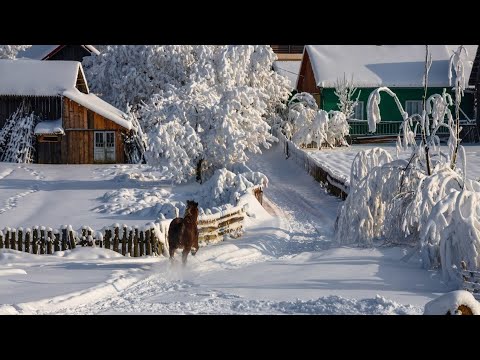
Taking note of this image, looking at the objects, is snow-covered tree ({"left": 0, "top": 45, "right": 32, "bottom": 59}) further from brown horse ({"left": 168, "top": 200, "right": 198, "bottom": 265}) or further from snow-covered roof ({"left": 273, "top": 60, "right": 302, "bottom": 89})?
brown horse ({"left": 168, "top": 200, "right": 198, "bottom": 265})

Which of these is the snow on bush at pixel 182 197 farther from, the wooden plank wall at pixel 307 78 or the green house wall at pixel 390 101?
the wooden plank wall at pixel 307 78

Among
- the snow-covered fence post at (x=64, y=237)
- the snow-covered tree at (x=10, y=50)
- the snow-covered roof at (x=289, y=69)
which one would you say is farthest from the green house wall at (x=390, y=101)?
the snow-covered fence post at (x=64, y=237)

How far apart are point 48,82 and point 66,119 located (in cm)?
272

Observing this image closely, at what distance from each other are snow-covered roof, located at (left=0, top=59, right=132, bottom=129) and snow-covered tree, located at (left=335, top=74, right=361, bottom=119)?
40.5 feet

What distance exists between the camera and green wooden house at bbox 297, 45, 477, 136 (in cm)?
4486

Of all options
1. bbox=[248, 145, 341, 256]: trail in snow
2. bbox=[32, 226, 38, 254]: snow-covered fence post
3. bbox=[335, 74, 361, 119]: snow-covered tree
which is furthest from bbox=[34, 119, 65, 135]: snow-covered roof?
bbox=[32, 226, 38, 254]: snow-covered fence post

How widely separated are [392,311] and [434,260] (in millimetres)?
4626

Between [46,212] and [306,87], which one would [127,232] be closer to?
[46,212]

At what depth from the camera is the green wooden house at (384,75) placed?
44856 millimetres

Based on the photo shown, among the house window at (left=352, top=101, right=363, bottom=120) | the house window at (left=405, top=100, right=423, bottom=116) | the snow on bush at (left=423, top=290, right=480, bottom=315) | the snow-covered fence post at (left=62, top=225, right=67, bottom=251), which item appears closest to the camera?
the snow on bush at (left=423, top=290, right=480, bottom=315)

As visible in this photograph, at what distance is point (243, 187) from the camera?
26.9 meters

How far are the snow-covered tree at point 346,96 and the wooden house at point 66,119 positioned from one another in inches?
486

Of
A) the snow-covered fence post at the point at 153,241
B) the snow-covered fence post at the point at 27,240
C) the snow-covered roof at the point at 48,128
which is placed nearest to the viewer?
the snow-covered fence post at the point at 153,241
